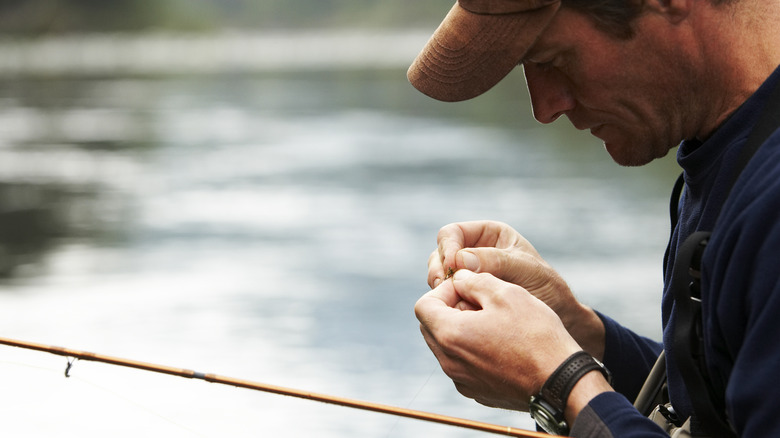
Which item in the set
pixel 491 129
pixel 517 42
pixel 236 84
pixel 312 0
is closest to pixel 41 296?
pixel 517 42

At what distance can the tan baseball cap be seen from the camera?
1.05 metres

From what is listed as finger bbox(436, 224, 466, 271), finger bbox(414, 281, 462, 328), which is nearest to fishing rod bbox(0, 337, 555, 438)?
finger bbox(414, 281, 462, 328)

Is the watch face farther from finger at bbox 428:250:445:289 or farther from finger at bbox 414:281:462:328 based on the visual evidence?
finger at bbox 428:250:445:289

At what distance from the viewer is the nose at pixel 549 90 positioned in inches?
45.6

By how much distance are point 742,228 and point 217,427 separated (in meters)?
0.62

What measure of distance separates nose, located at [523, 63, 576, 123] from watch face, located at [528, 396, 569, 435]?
37 cm

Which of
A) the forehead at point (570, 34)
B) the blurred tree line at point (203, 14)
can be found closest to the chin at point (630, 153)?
the forehead at point (570, 34)

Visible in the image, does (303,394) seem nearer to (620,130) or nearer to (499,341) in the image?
(499,341)

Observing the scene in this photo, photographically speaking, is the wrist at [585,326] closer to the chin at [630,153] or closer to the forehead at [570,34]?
the chin at [630,153]

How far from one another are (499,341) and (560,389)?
0.09 meters

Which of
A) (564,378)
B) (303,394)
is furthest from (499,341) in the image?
(303,394)

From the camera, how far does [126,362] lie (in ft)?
3.88

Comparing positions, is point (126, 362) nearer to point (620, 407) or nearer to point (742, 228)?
point (620, 407)

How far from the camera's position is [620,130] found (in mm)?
1180
